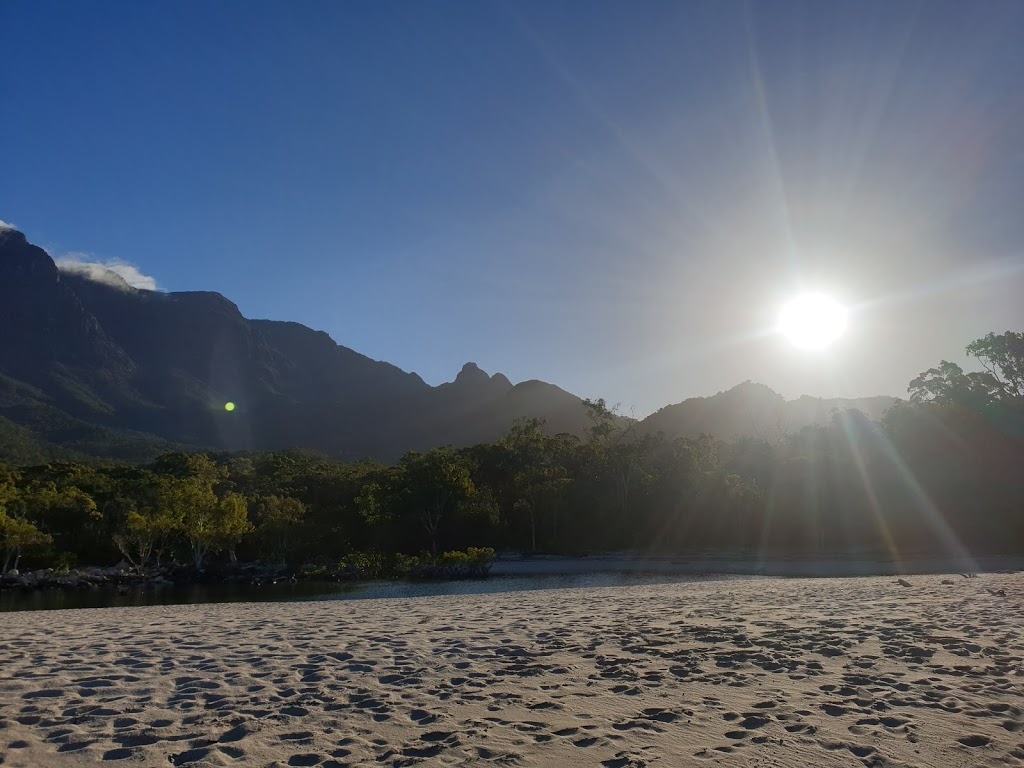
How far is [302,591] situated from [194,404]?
156m

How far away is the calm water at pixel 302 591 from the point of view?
77.9 feet

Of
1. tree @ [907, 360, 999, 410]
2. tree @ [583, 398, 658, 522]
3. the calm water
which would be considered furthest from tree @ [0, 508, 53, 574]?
tree @ [907, 360, 999, 410]

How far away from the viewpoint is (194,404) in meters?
164

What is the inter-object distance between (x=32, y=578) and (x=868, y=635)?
3986 centimetres

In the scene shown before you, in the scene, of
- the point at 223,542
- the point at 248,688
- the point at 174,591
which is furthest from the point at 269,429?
the point at 248,688

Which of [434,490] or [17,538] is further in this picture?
[434,490]

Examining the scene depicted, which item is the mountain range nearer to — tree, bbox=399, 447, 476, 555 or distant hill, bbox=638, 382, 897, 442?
distant hill, bbox=638, 382, 897, 442

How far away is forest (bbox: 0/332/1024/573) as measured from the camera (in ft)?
132

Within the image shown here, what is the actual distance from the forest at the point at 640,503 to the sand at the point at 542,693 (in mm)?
32296

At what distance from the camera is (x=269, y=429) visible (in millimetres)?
163250

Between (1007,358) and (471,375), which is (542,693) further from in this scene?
(471,375)

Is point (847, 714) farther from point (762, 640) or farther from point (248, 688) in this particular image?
point (248, 688)

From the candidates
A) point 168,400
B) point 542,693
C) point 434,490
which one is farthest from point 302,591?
point 168,400

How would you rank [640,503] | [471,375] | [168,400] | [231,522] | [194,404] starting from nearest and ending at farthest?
[231,522], [640,503], [194,404], [168,400], [471,375]
